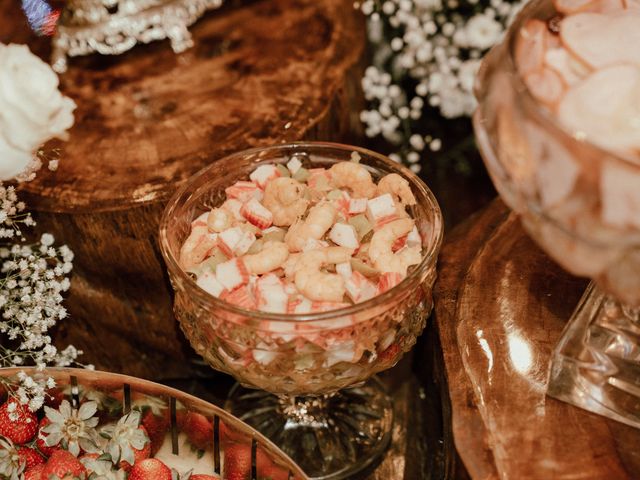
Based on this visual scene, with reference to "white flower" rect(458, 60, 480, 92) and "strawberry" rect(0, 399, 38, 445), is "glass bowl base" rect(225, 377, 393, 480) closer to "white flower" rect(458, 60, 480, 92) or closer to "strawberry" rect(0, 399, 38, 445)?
"strawberry" rect(0, 399, 38, 445)

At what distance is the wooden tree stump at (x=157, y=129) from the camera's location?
1.27 metres

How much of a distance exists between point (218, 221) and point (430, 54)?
2.62 ft

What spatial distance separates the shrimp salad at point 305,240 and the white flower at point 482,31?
0.64 m

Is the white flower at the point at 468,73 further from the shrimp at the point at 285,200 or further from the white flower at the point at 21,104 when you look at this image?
the white flower at the point at 21,104

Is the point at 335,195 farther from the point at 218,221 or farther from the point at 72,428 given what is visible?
the point at 72,428

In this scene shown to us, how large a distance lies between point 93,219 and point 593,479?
2.70ft

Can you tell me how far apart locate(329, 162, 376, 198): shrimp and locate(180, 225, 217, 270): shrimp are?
216 millimetres

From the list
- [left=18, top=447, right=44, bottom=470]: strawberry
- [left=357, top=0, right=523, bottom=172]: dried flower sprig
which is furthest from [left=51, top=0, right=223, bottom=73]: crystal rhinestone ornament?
[left=18, top=447, right=44, bottom=470]: strawberry

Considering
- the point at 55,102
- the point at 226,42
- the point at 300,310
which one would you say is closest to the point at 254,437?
the point at 300,310

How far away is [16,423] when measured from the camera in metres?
1.07

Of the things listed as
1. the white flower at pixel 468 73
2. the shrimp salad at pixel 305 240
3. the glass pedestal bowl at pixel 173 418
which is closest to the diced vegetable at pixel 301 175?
the shrimp salad at pixel 305 240

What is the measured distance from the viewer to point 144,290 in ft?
4.47

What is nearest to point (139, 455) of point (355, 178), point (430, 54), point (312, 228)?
point (312, 228)

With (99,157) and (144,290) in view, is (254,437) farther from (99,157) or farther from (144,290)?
(99,157)
